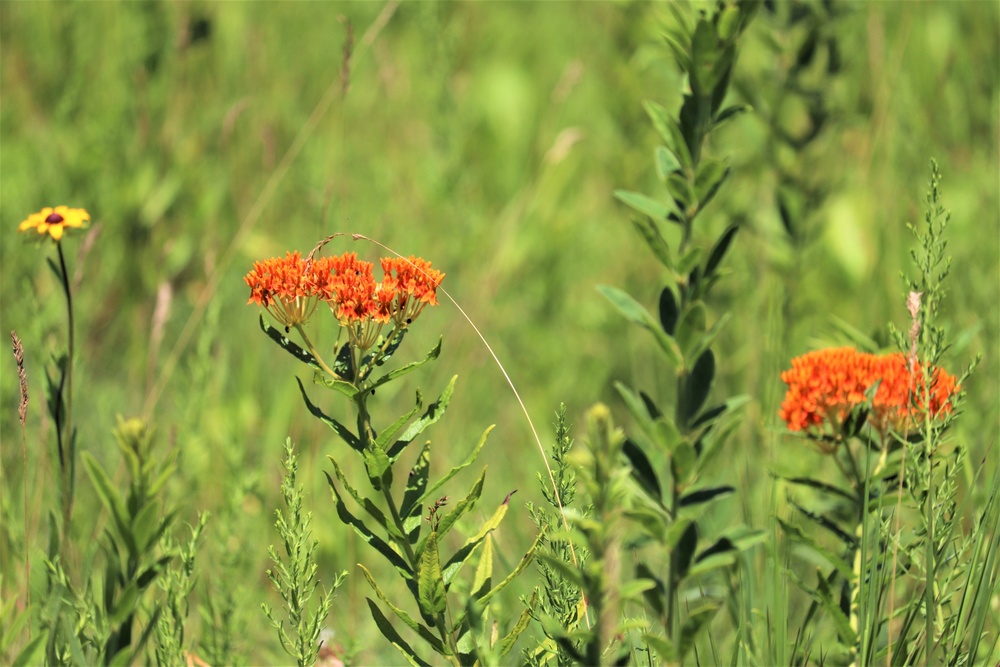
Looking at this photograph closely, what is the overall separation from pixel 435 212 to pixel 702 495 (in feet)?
7.55

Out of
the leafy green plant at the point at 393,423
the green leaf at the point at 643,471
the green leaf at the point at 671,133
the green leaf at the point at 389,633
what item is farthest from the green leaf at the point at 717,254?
the green leaf at the point at 389,633

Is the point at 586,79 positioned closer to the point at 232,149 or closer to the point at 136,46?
the point at 232,149

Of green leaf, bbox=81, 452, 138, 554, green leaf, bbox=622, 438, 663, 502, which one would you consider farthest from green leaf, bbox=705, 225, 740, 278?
green leaf, bbox=81, 452, 138, 554

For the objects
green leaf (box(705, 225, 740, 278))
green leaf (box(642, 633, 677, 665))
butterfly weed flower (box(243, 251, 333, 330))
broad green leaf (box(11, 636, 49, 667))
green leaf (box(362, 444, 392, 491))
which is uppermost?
butterfly weed flower (box(243, 251, 333, 330))

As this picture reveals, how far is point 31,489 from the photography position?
208 cm

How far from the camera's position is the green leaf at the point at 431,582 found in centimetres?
112

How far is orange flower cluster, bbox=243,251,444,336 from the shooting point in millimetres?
1136

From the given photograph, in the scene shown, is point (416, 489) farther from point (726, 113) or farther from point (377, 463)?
point (726, 113)

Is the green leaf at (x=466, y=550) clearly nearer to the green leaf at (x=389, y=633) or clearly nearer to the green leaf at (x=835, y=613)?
the green leaf at (x=389, y=633)

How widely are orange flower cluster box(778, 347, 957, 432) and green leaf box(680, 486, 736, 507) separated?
14cm

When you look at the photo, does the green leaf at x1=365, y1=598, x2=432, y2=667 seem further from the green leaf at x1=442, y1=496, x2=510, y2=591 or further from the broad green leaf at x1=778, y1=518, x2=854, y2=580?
the broad green leaf at x1=778, y1=518, x2=854, y2=580

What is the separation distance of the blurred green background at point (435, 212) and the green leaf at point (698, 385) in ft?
1.95

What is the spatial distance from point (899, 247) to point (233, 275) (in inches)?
78.7

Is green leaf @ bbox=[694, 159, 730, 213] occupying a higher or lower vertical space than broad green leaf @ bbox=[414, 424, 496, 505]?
higher
